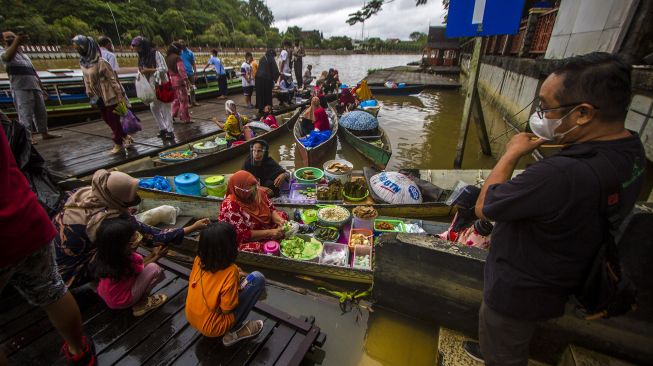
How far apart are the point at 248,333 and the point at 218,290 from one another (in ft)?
2.02

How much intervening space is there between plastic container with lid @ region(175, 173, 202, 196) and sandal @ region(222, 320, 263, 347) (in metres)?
3.49

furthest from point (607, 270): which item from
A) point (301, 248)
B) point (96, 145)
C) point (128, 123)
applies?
point (96, 145)

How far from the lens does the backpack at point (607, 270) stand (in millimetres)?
1266

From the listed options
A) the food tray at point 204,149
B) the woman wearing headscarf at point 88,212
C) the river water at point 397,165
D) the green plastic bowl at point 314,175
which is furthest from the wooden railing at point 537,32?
the woman wearing headscarf at point 88,212

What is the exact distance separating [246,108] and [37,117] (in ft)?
22.3

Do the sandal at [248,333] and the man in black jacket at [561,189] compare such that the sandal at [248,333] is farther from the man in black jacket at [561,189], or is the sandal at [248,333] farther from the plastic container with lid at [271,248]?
the man in black jacket at [561,189]

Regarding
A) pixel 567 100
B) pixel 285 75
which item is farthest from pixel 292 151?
pixel 567 100

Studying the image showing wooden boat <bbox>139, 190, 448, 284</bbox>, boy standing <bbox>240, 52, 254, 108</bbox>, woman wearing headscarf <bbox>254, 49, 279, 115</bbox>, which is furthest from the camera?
boy standing <bbox>240, 52, 254, 108</bbox>

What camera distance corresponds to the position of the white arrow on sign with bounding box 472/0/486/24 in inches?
201

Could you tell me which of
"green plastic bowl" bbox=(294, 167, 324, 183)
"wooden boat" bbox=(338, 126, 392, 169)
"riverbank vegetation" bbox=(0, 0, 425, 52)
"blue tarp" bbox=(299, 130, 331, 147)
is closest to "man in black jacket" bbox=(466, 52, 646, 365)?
"green plastic bowl" bbox=(294, 167, 324, 183)

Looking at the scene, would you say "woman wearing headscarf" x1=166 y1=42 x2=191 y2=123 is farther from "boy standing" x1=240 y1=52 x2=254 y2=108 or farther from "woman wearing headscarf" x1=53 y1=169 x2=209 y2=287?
"woman wearing headscarf" x1=53 y1=169 x2=209 y2=287

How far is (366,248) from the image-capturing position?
12.9 feet

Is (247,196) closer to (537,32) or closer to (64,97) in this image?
(64,97)

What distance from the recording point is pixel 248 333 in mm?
2498
